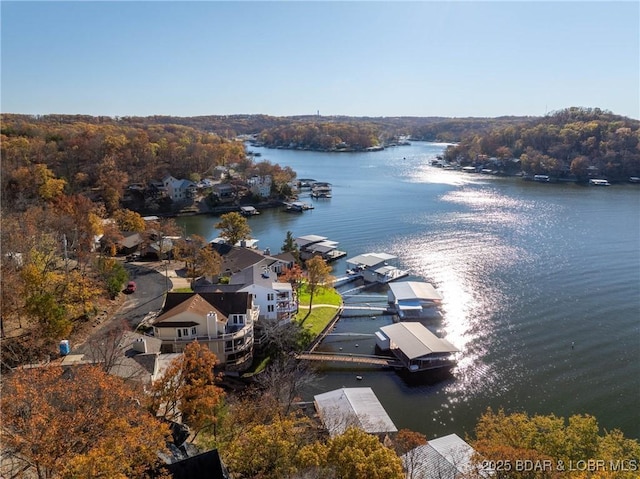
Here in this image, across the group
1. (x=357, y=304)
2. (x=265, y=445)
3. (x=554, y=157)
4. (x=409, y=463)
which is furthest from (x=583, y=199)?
(x=265, y=445)

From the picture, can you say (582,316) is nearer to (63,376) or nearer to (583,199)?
(63,376)

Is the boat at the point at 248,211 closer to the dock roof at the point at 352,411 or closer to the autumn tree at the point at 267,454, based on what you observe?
the dock roof at the point at 352,411

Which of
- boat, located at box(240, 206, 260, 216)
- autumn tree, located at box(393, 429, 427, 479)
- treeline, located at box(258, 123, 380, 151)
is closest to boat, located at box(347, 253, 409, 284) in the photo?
autumn tree, located at box(393, 429, 427, 479)

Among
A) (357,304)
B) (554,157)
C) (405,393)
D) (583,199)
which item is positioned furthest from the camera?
(554,157)

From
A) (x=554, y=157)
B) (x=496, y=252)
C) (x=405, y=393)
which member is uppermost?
(x=554, y=157)

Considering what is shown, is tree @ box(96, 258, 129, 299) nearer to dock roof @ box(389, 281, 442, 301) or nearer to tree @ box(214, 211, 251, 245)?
tree @ box(214, 211, 251, 245)

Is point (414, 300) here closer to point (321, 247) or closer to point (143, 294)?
point (321, 247)
